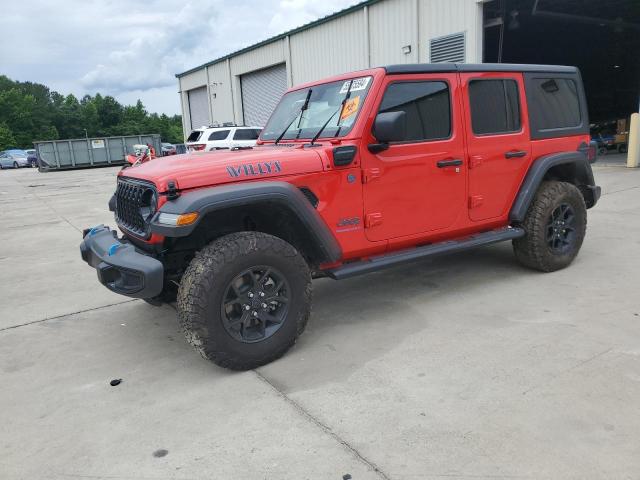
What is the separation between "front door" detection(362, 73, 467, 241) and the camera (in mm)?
3814

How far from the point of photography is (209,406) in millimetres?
2938

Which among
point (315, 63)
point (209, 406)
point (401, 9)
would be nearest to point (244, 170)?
point (209, 406)

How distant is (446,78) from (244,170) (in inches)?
77.9

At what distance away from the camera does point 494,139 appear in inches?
176

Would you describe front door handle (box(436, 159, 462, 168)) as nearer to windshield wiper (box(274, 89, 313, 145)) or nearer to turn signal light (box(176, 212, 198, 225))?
windshield wiper (box(274, 89, 313, 145))

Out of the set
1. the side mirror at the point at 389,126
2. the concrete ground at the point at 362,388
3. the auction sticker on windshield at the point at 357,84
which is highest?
the auction sticker on windshield at the point at 357,84

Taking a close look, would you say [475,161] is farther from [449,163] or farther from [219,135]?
[219,135]

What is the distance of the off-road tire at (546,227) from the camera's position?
4781 millimetres

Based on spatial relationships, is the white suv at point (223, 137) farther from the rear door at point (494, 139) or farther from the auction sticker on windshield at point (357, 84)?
the auction sticker on windshield at point (357, 84)

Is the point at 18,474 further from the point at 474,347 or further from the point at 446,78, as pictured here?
the point at 446,78

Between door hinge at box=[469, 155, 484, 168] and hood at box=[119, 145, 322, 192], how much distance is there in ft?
4.85

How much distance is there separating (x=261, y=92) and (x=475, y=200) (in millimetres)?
21596

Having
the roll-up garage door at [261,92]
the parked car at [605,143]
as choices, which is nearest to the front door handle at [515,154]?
the parked car at [605,143]

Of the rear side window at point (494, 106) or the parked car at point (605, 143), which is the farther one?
the parked car at point (605, 143)
